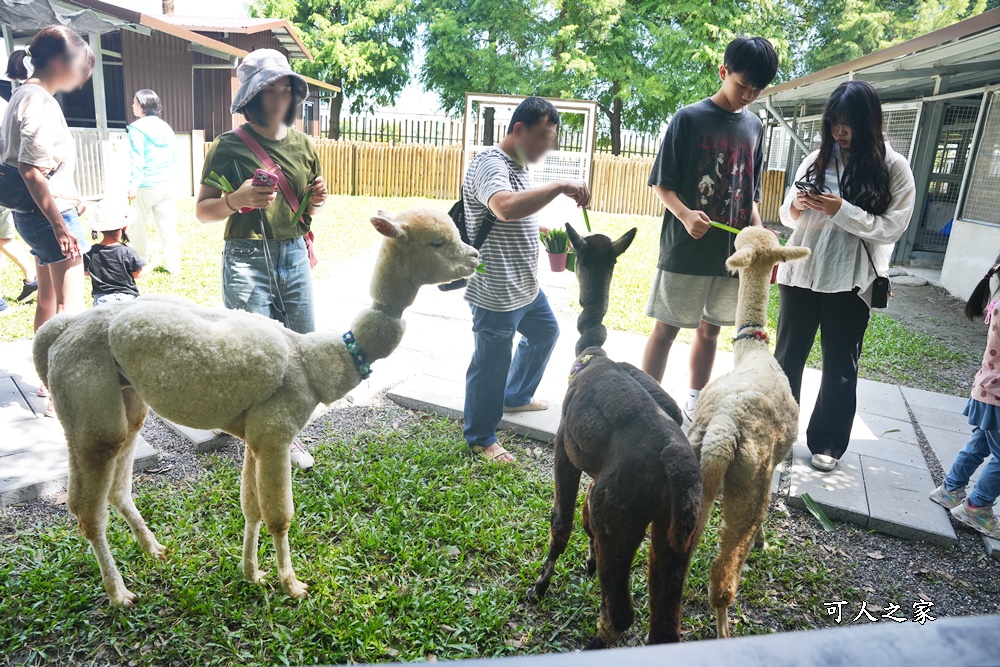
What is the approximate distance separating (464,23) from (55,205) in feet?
83.1

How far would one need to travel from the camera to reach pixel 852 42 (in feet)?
98.0

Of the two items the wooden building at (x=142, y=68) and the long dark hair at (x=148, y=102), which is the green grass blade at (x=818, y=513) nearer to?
the long dark hair at (x=148, y=102)

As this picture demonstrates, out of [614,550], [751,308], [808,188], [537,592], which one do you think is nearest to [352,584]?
[537,592]

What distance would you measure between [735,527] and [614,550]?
60cm

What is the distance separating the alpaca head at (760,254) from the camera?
3.03 metres

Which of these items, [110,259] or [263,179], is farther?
[110,259]

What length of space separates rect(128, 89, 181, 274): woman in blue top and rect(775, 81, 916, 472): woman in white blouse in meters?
7.07

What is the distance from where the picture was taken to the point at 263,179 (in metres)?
3.00

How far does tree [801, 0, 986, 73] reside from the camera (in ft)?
95.0

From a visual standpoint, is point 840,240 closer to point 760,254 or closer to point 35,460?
point 760,254

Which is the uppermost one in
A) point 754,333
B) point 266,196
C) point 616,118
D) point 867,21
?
point 867,21

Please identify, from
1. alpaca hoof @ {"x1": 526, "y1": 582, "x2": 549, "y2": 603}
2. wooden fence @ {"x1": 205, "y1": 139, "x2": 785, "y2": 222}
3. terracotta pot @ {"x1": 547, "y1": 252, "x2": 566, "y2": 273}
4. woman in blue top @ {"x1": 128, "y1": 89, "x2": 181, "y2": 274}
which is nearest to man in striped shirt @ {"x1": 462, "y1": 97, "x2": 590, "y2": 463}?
terracotta pot @ {"x1": 547, "y1": 252, "x2": 566, "y2": 273}

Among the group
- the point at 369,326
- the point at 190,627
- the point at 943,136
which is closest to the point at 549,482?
the point at 369,326

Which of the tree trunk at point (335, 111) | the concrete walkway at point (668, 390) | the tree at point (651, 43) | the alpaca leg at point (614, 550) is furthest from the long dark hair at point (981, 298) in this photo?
the tree trunk at point (335, 111)
